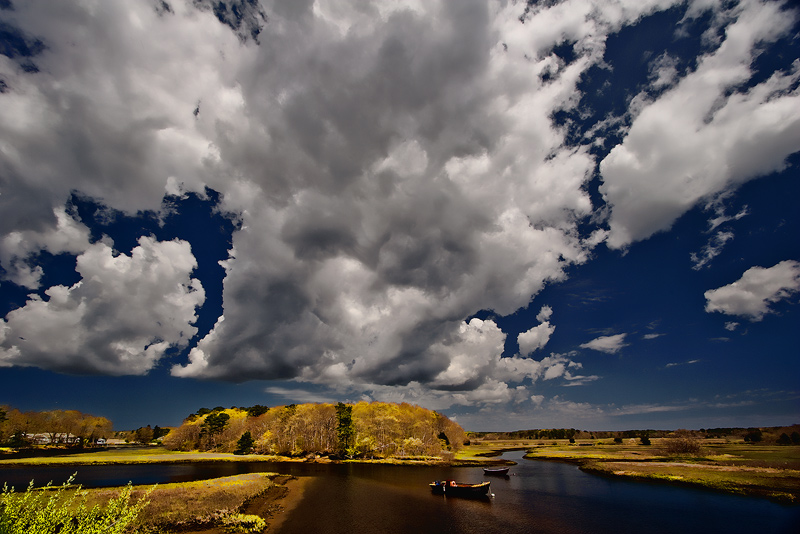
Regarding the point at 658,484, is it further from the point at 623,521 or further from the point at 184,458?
the point at 184,458

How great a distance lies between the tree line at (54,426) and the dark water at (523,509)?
12559cm

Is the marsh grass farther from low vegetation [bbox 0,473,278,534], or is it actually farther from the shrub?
low vegetation [bbox 0,473,278,534]

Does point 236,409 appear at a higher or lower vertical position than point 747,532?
higher

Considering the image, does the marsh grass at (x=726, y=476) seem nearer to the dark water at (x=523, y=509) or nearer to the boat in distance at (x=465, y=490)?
the dark water at (x=523, y=509)

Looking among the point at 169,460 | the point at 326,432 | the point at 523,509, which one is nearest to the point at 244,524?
the point at 523,509

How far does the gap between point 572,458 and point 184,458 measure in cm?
13986

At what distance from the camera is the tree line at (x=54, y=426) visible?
526 ft

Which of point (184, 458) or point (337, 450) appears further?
point (337, 450)

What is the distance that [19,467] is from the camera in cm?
8362

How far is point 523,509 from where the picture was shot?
52.8 metres

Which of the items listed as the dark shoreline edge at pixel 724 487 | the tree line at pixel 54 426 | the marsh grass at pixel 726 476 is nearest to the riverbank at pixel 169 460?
the dark shoreline edge at pixel 724 487

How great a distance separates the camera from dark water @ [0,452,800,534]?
4188cm

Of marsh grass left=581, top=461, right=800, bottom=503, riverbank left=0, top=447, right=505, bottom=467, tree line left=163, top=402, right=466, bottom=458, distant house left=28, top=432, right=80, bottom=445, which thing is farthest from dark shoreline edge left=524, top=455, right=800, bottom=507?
distant house left=28, top=432, right=80, bottom=445

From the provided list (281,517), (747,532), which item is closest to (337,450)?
(281,517)
